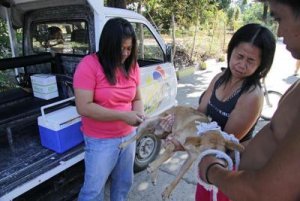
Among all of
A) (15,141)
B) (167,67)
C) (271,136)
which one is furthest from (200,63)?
(271,136)

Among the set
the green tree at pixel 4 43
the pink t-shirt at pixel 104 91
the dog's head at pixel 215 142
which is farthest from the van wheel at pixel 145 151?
the green tree at pixel 4 43

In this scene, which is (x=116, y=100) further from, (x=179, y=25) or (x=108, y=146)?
(x=179, y=25)

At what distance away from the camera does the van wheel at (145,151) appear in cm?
346

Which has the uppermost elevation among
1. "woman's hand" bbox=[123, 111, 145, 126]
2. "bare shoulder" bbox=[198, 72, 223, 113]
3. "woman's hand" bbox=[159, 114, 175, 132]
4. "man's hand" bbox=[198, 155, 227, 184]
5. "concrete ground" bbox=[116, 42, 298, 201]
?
"bare shoulder" bbox=[198, 72, 223, 113]

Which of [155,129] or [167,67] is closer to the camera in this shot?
[155,129]

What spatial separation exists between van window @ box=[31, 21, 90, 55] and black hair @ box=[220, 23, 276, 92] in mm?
1871

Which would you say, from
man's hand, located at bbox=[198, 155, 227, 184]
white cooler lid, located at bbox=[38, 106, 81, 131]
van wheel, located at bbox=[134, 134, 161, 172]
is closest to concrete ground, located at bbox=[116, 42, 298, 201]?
van wheel, located at bbox=[134, 134, 161, 172]

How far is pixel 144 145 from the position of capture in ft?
11.6

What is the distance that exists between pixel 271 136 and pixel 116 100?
1.22 meters

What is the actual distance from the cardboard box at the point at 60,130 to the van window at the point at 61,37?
0.95 metres

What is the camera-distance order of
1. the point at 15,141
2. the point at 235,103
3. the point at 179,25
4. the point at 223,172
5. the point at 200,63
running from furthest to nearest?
the point at 179,25 < the point at 200,63 < the point at 15,141 < the point at 235,103 < the point at 223,172

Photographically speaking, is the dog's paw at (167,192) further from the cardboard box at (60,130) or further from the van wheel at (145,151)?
the van wheel at (145,151)

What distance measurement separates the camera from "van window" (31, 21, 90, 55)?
312cm

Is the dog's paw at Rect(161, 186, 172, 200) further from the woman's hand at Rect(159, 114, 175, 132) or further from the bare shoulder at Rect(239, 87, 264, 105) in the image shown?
the bare shoulder at Rect(239, 87, 264, 105)
